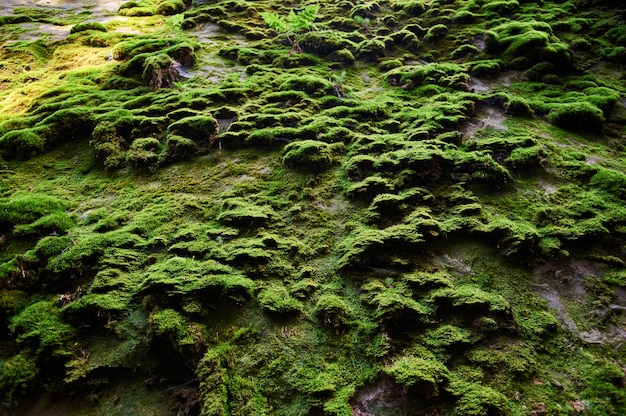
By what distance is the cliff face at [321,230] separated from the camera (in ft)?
12.4

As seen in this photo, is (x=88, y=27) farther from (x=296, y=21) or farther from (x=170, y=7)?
(x=296, y=21)

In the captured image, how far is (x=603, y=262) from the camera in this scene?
4648 millimetres

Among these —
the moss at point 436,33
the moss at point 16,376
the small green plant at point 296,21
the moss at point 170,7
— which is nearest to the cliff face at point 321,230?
the moss at point 16,376

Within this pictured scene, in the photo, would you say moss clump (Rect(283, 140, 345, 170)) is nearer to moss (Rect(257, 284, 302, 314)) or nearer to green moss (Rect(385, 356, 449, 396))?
moss (Rect(257, 284, 302, 314))

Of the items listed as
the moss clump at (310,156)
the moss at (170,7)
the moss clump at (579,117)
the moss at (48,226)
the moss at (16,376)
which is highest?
the moss at (170,7)

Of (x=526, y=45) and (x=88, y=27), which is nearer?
(x=526, y=45)

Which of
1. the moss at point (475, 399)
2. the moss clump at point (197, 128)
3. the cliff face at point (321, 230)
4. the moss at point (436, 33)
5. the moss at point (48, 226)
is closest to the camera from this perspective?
the moss at point (475, 399)

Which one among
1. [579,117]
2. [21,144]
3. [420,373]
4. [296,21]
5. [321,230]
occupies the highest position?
[296,21]

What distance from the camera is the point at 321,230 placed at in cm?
567

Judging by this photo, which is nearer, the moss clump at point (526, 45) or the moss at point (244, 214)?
the moss at point (244, 214)

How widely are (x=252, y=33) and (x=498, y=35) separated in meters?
8.32

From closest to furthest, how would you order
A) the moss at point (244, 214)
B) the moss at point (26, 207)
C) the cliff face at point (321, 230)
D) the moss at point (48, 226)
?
the cliff face at point (321, 230), the moss at point (48, 226), the moss at point (26, 207), the moss at point (244, 214)

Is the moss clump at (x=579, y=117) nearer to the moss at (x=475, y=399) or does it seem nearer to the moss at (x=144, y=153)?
the moss at (x=475, y=399)

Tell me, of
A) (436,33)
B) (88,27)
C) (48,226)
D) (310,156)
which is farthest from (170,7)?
(48,226)
